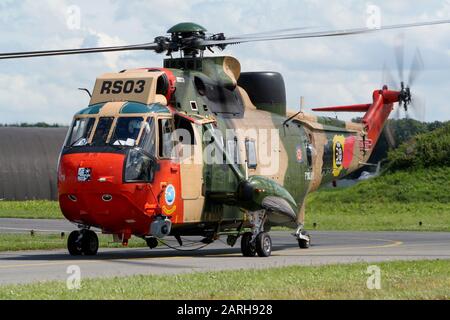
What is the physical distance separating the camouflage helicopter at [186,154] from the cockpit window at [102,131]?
0.9 inches

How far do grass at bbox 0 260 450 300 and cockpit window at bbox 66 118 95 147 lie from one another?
5486mm

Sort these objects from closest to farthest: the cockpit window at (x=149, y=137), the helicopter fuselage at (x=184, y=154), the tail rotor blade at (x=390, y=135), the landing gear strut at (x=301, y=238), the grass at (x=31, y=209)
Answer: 1. the helicopter fuselage at (x=184, y=154)
2. the cockpit window at (x=149, y=137)
3. the landing gear strut at (x=301, y=238)
4. the tail rotor blade at (x=390, y=135)
5. the grass at (x=31, y=209)

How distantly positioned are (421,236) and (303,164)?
8.85 meters

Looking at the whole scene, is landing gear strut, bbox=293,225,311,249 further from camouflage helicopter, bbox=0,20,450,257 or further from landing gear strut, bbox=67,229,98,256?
landing gear strut, bbox=67,229,98,256

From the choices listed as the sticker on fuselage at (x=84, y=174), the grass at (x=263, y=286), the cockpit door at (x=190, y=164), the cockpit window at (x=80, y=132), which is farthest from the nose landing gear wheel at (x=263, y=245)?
the grass at (x=263, y=286)

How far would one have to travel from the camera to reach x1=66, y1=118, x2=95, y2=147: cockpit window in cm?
2254

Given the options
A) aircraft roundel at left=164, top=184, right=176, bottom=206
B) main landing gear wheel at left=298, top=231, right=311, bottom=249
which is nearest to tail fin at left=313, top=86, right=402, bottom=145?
main landing gear wheel at left=298, top=231, right=311, bottom=249

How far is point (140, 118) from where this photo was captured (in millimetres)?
22531

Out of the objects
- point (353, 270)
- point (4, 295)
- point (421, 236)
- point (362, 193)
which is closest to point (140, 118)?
point (353, 270)

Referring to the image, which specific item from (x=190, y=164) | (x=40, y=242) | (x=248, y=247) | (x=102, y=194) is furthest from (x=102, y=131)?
(x=40, y=242)

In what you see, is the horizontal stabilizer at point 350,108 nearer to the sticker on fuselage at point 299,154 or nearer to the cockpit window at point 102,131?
the sticker on fuselage at point 299,154

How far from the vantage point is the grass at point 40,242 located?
2831cm

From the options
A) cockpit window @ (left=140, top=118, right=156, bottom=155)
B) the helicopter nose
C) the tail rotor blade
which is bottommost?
the helicopter nose
